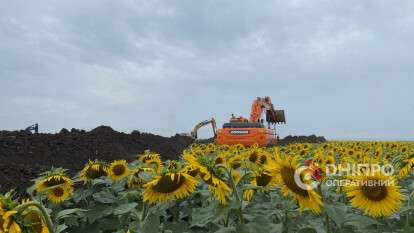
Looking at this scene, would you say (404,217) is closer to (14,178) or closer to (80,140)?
(14,178)

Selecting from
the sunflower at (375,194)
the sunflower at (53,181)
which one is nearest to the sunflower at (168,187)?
the sunflower at (375,194)

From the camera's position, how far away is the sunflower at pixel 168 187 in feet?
14.2

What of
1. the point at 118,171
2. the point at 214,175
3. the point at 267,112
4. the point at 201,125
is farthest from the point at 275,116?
the point at 214,175

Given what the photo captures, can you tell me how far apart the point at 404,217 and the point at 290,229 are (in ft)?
4.51

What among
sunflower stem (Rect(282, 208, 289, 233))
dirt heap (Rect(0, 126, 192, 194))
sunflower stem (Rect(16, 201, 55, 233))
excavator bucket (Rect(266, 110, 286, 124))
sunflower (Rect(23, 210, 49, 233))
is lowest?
sunflower stem (Rect(282, 208, 289, 233))

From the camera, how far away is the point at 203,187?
5.43 meters

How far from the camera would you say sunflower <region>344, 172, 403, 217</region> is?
4.36 meters

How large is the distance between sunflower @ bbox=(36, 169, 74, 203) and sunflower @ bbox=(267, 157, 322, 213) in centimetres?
272

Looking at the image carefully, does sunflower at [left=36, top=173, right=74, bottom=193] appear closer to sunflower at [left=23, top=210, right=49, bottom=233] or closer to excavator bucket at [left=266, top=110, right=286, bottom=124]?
sunflower at [left=23, top=210, right=49, bottom=233]

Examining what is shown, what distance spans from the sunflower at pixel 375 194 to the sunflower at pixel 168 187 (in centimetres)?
141

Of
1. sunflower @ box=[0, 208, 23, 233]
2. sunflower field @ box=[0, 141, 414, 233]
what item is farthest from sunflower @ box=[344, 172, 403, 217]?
sunflower @ box=[0, 208, 23, 233]

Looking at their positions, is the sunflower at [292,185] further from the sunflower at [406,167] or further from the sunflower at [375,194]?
the sunflower at [406,167]

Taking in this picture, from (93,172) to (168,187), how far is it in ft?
6.89

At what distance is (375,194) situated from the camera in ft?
14.3
